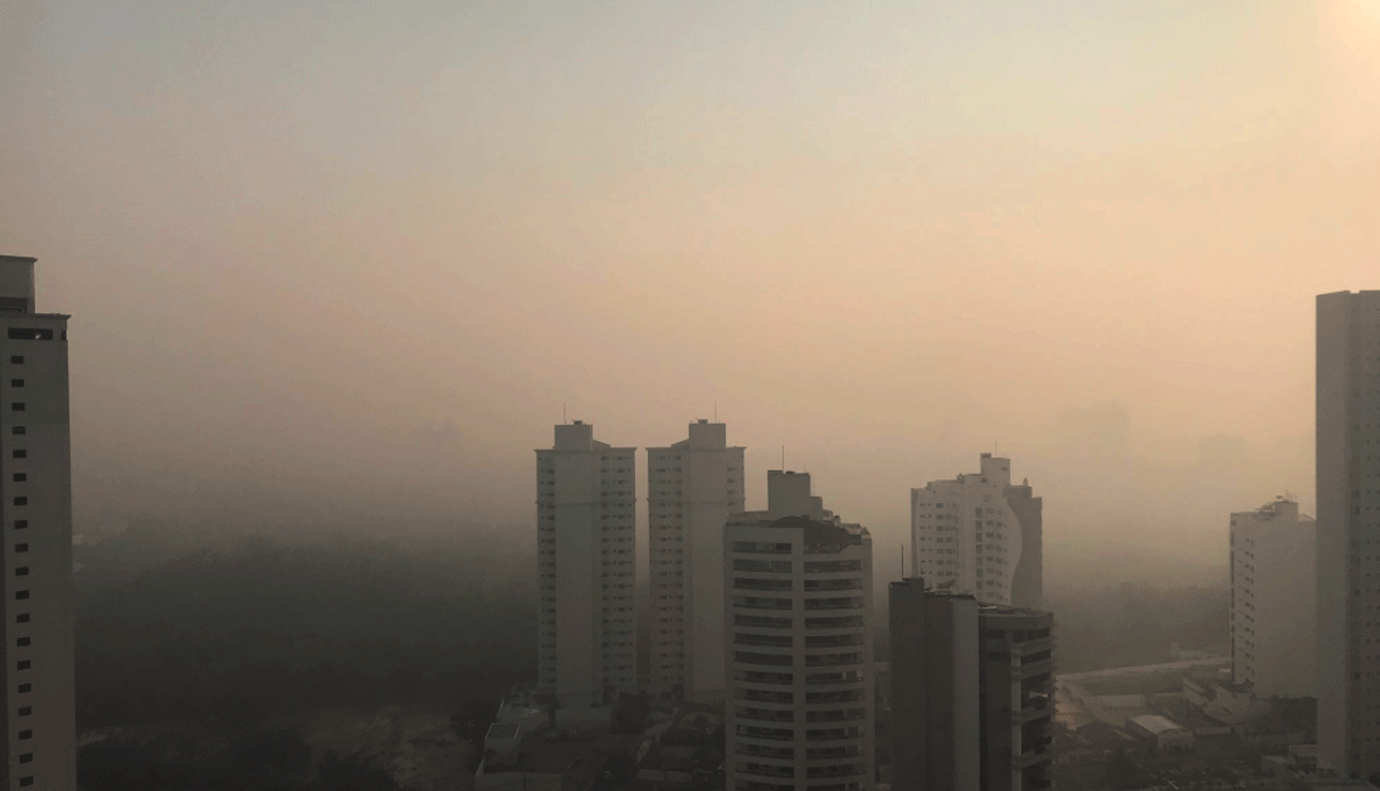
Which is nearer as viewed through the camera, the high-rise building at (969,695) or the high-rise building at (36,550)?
the high-rise building at (36,550)

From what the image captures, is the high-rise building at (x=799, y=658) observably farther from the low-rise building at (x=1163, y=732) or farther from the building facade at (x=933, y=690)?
the low-rise building at (x=1163, y=732)

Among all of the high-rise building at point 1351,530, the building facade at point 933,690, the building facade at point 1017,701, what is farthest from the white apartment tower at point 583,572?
the high-rise building at point 1351,530

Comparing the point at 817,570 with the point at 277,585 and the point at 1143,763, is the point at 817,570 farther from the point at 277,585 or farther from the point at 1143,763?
the point at 277,585

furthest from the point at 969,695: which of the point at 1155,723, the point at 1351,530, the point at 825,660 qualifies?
the point at 1351,530

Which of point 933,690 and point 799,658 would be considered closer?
point 933,690

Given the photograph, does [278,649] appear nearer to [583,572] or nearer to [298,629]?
[298,629]

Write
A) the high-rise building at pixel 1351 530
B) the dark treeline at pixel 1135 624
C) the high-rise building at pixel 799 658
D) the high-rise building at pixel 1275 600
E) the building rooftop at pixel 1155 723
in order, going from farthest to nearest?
the dark treeline at pixel 1135 624 < the high-rise building at pixel 1275 600 < the building rooftop at pixel 1155 723 < the high-rise building at pixel 1351 530 < the high-rise building at pixel 799 658
